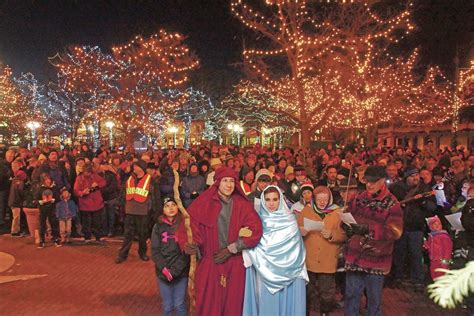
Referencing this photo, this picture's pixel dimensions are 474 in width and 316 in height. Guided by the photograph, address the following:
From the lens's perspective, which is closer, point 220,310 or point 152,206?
point 220,310

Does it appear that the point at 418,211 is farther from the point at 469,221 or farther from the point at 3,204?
the point at 3,204

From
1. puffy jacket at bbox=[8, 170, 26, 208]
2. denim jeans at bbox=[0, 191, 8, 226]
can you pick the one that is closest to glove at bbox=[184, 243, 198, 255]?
puffy jacket at bbox=[8, 170, 26, 208]

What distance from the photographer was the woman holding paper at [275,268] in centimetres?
497

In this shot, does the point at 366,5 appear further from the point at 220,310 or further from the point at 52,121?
the point at 52,121

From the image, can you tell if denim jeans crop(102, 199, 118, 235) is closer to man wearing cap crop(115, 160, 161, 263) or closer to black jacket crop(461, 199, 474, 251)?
man wearing cap crop(115, 160, 161, 263)

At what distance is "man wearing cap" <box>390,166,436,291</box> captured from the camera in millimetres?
7809

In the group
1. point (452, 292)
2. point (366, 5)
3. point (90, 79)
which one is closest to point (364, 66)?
point (366, 5)

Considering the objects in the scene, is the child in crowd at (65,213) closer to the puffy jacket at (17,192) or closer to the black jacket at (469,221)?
the puffy jacket at (17,192)

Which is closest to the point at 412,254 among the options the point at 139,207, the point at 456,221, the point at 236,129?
the point at 456,221

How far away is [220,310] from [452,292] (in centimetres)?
383

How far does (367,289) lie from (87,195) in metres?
7.17

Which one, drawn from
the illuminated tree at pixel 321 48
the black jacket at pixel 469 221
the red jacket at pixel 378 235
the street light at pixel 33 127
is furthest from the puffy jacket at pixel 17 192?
the street light at pixel 33 127

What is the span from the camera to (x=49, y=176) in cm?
1105

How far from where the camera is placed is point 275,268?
16.3 feet
